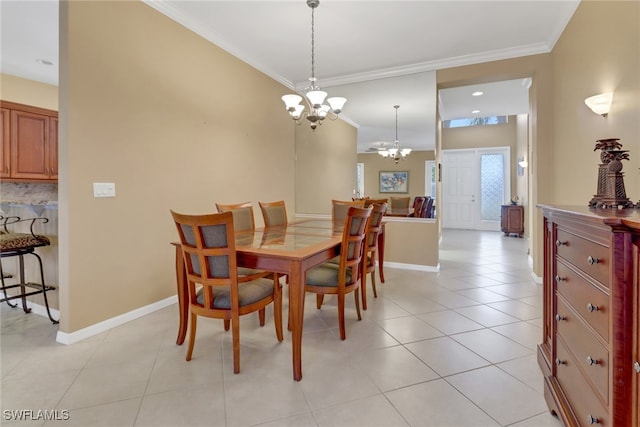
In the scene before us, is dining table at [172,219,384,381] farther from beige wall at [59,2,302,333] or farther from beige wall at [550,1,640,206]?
beige wall at [550,1,640,206]

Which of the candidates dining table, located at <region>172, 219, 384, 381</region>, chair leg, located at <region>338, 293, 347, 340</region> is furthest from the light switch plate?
chair leg, located at <region>338, 293, 347, 340</region>

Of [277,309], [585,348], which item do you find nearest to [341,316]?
[277,309]

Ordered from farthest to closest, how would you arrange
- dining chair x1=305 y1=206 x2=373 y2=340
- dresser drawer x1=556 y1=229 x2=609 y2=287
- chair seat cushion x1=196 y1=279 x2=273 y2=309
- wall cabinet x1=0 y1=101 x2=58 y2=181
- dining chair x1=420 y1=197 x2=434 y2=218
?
dining chair x1=420 y1=197 x2=434 y2=218
wall cabinet x1=0 y1=101 x2=58 y2=181
dining chair x1=305 y1=206 x2=373 y2=340
chair seat cushion x1=196 y1=279 x2=273 y2=309
dresser drawer x1=556 y1=229 x2=609 y2=287

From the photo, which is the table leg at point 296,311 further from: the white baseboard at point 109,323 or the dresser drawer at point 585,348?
the white baseboard at point 109,323

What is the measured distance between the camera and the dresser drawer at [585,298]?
1004 mm

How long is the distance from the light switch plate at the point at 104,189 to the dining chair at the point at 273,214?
1.32 m

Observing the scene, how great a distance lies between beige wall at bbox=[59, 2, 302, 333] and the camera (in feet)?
7.39

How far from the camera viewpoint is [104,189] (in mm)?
2443

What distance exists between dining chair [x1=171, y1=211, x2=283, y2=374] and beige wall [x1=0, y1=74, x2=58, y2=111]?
4485 mm

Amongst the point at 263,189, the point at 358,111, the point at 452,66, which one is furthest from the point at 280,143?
the point at 452,66

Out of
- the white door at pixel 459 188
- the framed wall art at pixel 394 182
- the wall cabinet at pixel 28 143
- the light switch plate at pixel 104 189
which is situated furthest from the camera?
the white door at pixel 459 188

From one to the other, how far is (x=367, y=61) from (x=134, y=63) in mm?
2751

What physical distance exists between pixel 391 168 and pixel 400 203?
5.81ft

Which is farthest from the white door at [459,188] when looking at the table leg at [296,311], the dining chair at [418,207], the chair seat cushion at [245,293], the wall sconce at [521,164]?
the table leg at [296,311]
